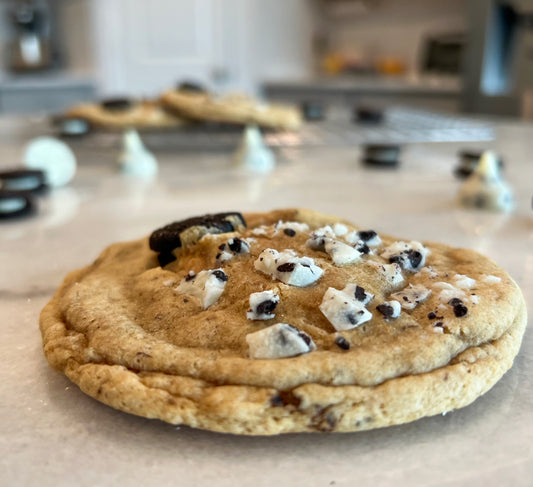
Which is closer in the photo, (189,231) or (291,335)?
(291,335)

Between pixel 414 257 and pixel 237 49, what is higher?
pixel 237 49

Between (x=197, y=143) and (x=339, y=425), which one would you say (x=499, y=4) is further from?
(x=339, y=425)

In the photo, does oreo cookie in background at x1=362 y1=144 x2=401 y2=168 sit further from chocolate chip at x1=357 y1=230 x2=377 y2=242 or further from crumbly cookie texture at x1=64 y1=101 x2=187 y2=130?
chocolate chip at x1=357 y1=230 x2=377 y2=242

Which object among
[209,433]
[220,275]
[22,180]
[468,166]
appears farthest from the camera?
[468,166]

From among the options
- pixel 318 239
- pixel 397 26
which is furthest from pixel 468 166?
pixel 397 26

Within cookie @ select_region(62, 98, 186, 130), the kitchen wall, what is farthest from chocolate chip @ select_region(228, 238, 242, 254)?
the kitchen wall

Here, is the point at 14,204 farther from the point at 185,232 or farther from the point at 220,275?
the point at 220,275

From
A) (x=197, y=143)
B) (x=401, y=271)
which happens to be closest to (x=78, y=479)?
(x=401, y=271)
